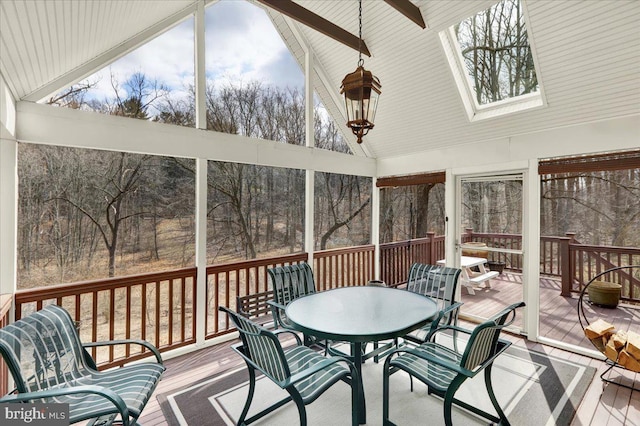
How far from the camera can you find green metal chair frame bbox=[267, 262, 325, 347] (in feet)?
10.3

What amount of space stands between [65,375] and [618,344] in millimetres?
4273

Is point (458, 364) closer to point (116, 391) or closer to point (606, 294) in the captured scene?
point (116, 391)

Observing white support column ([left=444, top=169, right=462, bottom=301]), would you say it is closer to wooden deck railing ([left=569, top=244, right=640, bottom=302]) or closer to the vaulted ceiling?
the vaulted ceiling

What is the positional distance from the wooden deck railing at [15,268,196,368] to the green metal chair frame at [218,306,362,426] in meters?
1.59

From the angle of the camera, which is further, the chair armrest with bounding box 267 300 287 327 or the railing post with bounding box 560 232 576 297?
the railing post with bounding box 560 232 576 297

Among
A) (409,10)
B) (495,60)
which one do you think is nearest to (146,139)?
(409,10)

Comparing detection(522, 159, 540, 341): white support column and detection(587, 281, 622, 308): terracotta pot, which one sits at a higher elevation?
detection(522, 159, 540, 341): white support column

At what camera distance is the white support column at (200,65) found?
355 cm

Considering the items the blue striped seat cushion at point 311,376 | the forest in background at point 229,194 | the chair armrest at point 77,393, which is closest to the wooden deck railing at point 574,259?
the forest in background at point 229,194

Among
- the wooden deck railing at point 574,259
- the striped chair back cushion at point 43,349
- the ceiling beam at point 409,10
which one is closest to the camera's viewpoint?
the striped chair back cushion at point 43,349

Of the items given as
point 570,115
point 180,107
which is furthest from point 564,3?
point 180,107

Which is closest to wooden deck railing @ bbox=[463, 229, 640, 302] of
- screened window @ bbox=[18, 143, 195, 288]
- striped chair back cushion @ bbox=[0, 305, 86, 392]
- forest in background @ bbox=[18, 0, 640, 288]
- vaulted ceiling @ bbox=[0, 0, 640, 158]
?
forest in background @ bbox=[18, 0, 640, 288]

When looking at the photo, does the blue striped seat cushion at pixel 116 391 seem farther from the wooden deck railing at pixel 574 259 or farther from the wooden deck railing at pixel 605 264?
the wooden deck railing at pixel 605 264

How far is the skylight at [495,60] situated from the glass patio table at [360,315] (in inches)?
105
